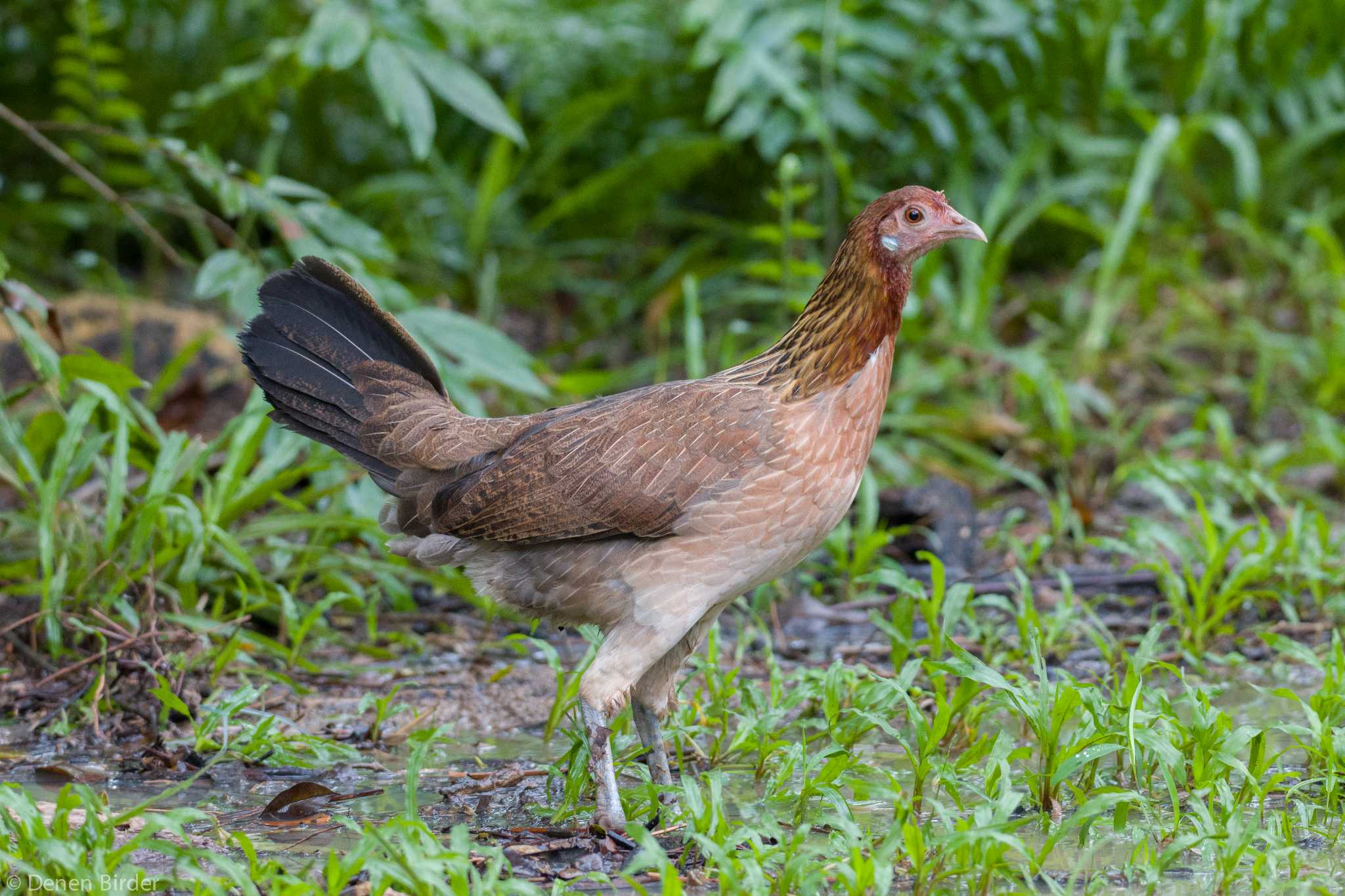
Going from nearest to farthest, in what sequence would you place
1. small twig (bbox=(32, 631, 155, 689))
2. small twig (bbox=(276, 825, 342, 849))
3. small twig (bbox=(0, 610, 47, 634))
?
small twig (bbox=(276, 825, 342, 849))
small twig (bbox=(32, 631, 155, 689))
small twig (bbox=(0, 610, 47, 634))

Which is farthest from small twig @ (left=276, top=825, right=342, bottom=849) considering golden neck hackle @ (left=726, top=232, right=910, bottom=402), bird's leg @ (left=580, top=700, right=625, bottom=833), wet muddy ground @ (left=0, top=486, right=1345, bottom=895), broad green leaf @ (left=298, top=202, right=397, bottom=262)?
broad green leaf @ (left=298, top=202, right=397, bottom=262)

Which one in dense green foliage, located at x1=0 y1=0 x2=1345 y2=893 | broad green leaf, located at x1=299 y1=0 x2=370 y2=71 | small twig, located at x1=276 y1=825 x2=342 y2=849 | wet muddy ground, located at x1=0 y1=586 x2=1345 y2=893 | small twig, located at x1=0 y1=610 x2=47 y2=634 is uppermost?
broad green leaf, located at x1=299 y1=0 x2=370 y2=71

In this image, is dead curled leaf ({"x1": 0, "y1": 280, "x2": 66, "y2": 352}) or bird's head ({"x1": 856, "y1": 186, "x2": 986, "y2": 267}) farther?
dead curled leaf ({"x1": 0, "y1": 280, "x2": 66, "y2": 352})

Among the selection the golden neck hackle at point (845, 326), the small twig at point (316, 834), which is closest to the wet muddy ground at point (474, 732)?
the small twig at point (316, 834)

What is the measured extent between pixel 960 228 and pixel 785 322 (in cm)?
317

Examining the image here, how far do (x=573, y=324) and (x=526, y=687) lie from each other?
4123 millimetres

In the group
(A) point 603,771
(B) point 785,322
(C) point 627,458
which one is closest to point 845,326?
(C) point 627,458

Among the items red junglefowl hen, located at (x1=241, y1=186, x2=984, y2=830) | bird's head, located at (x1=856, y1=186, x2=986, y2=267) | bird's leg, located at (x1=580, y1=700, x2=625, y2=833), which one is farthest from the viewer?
bird's head, located at (x1=856, y1=186, x2=986, y2=267)

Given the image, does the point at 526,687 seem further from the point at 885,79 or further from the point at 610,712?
the point at 885,79

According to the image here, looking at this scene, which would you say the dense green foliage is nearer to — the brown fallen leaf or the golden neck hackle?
the brown fallen leaf

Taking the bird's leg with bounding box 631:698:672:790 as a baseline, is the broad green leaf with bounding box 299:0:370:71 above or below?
above

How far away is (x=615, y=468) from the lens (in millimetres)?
3721

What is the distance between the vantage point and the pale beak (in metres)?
3.85

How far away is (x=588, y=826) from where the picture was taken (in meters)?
3.41
